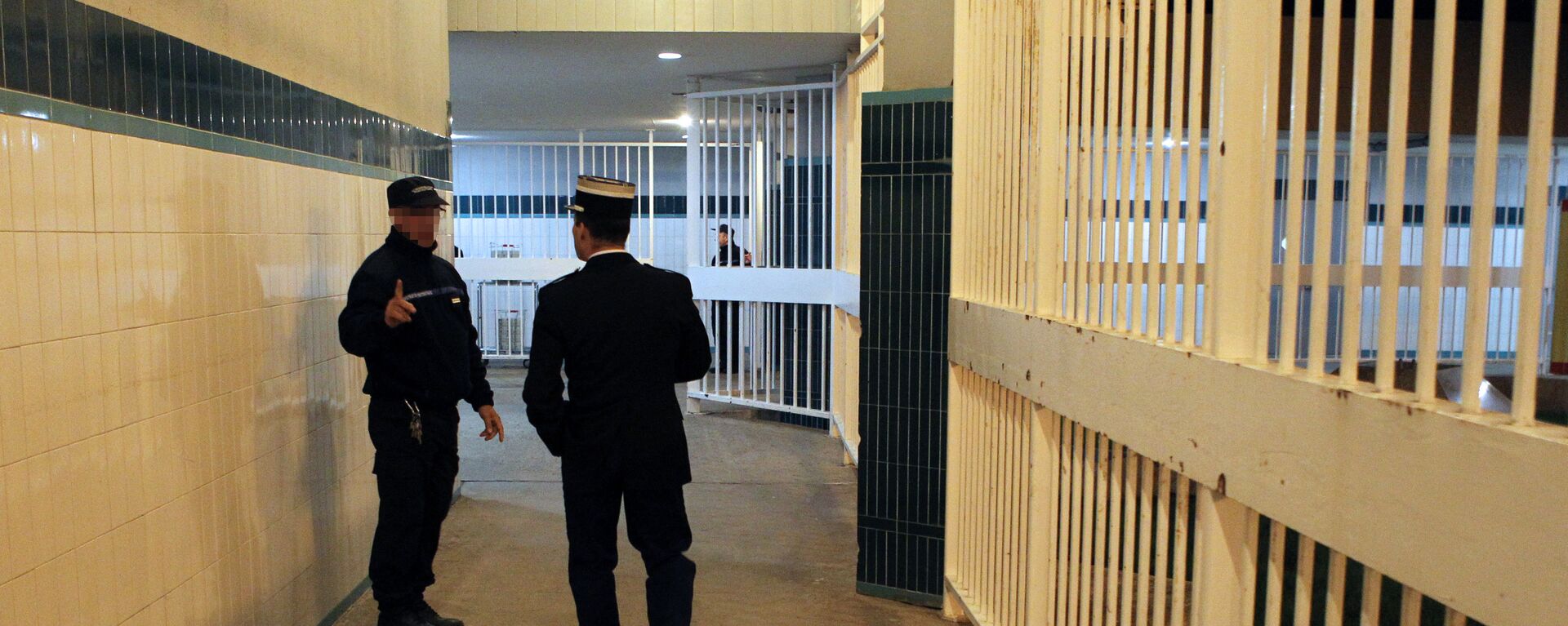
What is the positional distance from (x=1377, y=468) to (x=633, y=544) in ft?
7.83

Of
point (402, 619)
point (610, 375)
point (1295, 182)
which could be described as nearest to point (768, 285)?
point (402, 619)

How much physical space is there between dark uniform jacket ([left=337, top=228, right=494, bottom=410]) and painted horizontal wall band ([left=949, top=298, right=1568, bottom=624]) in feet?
7.91

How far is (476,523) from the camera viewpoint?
18.4 ft

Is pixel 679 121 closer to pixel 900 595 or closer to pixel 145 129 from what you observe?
pixel 900 595

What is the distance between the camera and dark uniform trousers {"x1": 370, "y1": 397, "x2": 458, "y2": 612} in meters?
3.69

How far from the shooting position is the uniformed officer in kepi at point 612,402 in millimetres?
3303

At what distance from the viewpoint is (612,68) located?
8.20 m

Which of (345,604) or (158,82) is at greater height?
(158,82)

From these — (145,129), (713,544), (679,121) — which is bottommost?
(713,544)

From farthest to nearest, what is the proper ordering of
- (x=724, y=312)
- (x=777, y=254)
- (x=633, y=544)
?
(x=724, y=312) < (x=777, y=254) < (x=633, y=544)

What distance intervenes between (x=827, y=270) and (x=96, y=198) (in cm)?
565

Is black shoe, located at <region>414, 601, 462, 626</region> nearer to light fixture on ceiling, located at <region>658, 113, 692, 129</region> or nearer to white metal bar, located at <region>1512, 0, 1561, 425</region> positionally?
white metal bar, located at <region>1512, 0, 1561, 425</region>

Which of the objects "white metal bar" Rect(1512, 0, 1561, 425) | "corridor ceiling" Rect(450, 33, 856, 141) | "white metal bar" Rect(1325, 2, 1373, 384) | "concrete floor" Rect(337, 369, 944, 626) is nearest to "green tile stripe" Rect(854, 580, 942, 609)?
"concrete floor" Rect(337, 369, 944, 626)

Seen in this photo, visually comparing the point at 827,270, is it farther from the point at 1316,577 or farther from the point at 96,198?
the point at 96,198
